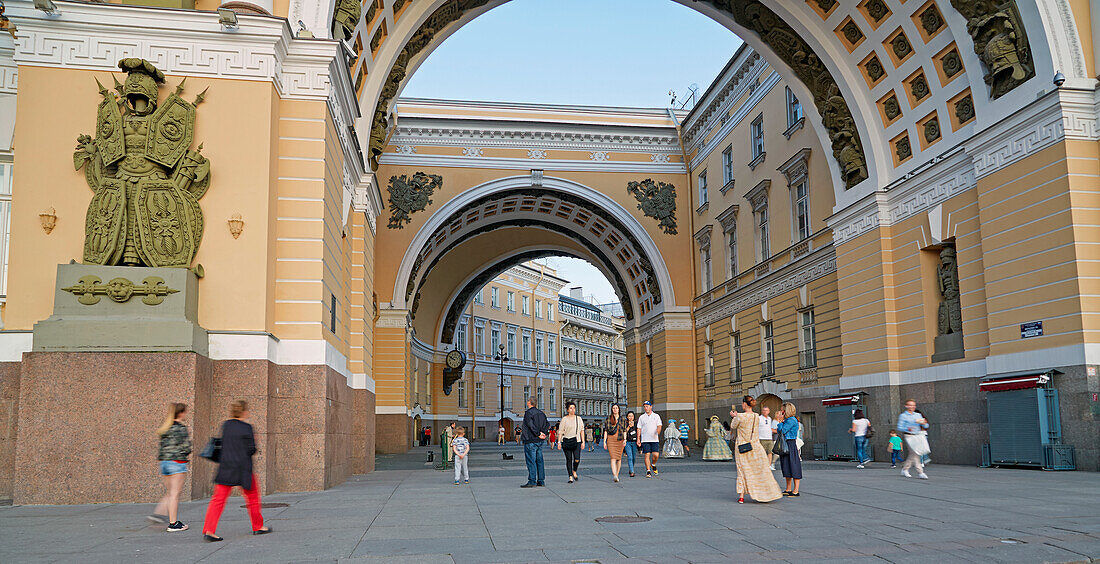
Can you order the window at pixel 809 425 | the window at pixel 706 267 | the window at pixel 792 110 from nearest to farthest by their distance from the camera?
the window at pixel 809 425, the window at pixel 792 110, the window at pixel 706 267

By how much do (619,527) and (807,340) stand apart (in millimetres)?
17328

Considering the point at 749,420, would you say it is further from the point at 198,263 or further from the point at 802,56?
the point at 802,56

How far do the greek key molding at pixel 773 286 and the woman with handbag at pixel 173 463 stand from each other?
17.8 m

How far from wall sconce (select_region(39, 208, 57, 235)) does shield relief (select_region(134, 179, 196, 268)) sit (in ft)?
3.94

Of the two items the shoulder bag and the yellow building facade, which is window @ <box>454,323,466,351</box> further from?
the shoulder bag

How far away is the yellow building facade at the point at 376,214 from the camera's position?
11.7m

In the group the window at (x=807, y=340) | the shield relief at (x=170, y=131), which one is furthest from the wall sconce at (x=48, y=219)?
the window at (x=807, y=340)

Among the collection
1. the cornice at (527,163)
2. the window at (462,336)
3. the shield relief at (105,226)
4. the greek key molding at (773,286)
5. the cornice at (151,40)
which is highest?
the cornice at (527,163)

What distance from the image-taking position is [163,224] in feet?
40.2

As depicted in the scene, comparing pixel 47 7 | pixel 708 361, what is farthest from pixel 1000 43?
pixel 708 361

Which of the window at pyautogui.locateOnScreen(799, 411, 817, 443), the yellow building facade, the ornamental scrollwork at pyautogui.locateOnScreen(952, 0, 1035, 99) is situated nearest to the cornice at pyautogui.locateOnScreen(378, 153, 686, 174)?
the yellow building facade

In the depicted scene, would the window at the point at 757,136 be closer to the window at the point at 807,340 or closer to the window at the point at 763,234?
the window at the point at 763,234

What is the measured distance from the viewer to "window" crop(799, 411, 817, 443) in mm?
23625

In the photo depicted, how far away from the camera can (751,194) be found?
28172mm
